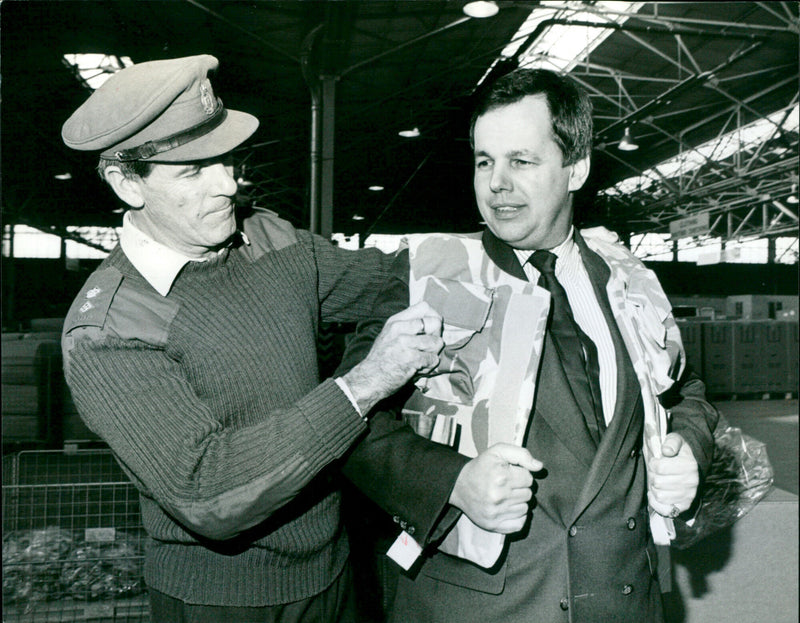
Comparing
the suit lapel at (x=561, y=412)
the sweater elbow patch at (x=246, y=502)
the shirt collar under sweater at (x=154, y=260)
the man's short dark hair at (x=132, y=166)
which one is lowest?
the sweater elbow patch at (x=246, y=502)

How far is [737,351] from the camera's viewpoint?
34.8 feet

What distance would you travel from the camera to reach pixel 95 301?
4.94ft

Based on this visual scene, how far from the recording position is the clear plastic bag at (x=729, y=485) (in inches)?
92.9

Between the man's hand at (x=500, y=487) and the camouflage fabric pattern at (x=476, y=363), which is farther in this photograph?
the camouflage fabric pattern at (x=476, y=363)

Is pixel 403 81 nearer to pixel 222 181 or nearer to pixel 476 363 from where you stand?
pixel 222 181

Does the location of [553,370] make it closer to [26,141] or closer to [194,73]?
[194,73]

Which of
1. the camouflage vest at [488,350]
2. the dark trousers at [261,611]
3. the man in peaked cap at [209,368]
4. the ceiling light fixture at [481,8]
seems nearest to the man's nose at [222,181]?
the man in peaked cap at [209,368]

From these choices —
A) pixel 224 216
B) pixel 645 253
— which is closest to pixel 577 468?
pixel 224 216

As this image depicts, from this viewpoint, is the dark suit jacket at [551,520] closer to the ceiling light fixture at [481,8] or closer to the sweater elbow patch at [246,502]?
the sweater elbow patch at [246,502]

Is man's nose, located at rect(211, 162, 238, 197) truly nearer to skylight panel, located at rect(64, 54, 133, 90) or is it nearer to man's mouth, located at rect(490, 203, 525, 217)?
man's mouth, located at rect(490, 203, 525, 217)

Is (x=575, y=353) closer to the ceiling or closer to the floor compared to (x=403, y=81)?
closer to the floor

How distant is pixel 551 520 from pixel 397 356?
1.68 feet

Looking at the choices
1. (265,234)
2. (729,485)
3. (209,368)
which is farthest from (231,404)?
(729,485)

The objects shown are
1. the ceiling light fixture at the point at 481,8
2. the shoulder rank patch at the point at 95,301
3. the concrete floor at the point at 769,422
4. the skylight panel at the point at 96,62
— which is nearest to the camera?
the shoulder rank patch at the point at 95,301
